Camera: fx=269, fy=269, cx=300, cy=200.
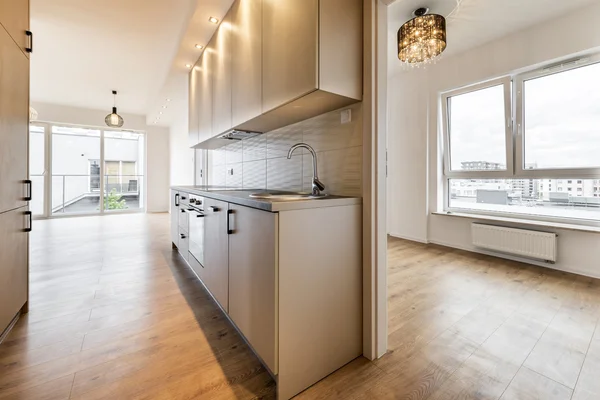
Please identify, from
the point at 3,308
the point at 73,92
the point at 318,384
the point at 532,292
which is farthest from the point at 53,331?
the point at 73,92

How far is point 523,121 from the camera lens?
11.4 ft

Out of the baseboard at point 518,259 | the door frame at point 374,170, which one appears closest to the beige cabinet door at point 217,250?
the door frame at point 374,170

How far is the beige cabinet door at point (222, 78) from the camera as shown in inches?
101

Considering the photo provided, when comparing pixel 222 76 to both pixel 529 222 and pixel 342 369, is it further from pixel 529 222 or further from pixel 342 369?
pixel 529 222

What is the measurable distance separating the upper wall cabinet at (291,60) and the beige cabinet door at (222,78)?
0.09 meters

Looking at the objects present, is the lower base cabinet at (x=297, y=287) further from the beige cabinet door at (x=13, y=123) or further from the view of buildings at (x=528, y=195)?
the view of buildings at (x=528, y=195)

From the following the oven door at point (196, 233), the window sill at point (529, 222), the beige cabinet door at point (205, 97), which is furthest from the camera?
Answer: the beige cabinet door at point (205, 97)

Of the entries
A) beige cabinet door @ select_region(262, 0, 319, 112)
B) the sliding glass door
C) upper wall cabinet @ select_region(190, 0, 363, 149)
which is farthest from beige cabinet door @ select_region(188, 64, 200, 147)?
the sliding glass door

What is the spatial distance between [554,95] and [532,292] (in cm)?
242

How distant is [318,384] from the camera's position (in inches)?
53.7

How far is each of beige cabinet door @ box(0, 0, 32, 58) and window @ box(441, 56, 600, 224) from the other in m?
4.87

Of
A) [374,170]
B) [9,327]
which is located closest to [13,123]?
[9,327]

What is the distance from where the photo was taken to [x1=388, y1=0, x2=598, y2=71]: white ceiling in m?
2.88

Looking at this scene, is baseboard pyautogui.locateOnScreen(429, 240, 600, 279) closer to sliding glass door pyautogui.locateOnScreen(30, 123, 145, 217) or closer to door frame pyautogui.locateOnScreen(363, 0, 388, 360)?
door frame pyautogui.locateOnScreen(363, 0, 388, 360)
